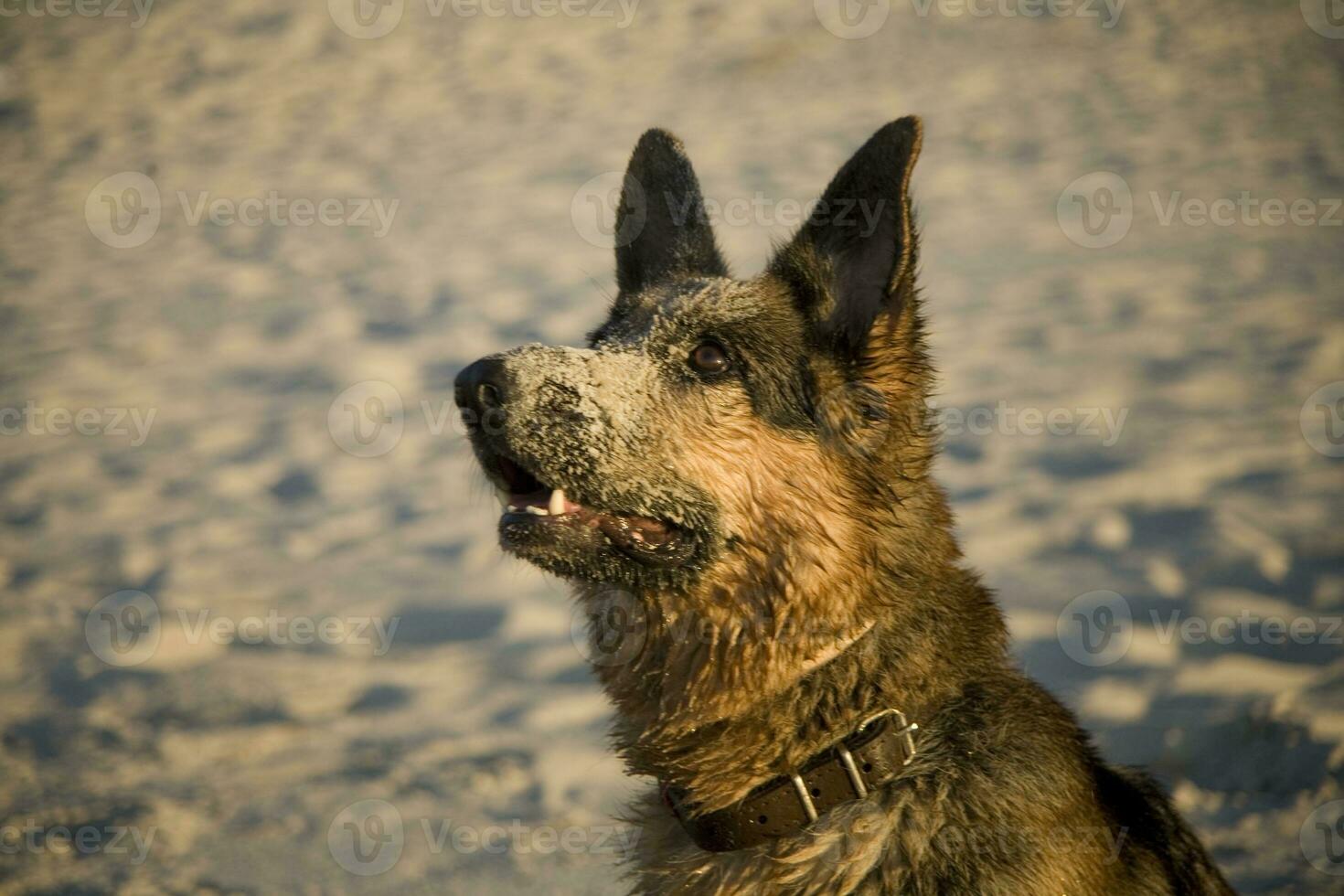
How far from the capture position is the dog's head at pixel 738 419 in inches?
124

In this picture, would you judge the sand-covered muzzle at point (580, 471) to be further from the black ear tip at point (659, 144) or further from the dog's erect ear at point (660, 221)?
the black ear tip at point (659, 144)

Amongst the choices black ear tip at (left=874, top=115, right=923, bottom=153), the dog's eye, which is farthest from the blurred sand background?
black ear tip at (left=874, top=115, right=923, bottom=153)

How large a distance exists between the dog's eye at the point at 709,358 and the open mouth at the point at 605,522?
536mm

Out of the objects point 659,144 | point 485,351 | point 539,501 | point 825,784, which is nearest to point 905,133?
point 659,144

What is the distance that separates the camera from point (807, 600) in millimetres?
3127

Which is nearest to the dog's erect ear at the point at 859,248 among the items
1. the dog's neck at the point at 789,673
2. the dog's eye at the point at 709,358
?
the dog's eye at the point at 709,358

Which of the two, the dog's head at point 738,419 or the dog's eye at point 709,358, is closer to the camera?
the dog's head at point 738,419

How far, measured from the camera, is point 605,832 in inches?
192

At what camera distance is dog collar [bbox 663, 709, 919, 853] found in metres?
2.97

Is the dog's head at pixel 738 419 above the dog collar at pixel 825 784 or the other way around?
above

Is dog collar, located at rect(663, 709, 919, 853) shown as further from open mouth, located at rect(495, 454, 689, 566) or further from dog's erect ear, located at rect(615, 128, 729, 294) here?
dog's erect ear, located at rect(615, 128, 729, 294)

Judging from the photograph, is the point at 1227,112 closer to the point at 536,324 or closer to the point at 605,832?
the point at 536,324

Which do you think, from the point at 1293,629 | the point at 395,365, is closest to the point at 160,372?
the point at 395,365

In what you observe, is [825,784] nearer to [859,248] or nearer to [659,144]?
[859,248]
